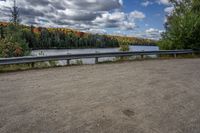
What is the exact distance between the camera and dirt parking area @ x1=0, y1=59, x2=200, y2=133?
515cm

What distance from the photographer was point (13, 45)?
1814cm

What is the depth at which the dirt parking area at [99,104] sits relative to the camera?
16.9 feet

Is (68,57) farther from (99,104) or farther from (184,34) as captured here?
(184,34)

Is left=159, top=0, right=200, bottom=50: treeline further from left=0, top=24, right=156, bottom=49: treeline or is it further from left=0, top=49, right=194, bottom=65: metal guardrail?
left=0, top=24, right=156, bottom=49: treeline

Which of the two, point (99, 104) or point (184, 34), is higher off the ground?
point (184, 34)

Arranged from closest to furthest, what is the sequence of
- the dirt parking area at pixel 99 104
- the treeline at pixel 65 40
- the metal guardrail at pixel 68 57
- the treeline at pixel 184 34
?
the dirt parking area at pixel 99 104, the metal guardrail at pixel 68 57, the treeline at pixel 184 34, the treeline at pixel 65 40

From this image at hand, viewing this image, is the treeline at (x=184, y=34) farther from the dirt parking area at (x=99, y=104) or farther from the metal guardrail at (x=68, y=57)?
the dirt parking area at (x=99, y=104)

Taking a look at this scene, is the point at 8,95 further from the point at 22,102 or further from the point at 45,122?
the point at 45,122

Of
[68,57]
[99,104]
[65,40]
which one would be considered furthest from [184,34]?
[65,40]

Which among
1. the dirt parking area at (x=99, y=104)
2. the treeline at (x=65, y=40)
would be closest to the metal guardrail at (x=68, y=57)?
the dirt parking area at (x=99, y=104)

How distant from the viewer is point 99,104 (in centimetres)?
657

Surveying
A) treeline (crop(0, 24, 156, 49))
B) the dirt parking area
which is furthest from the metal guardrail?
treeline (crop(0, 24, 156, 49))

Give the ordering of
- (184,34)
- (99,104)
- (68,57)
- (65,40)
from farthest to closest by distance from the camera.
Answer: (65,40)
(184,34)
(68,57)
(99,104)

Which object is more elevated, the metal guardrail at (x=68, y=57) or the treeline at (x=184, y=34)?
the treeline at (x=184, y=34)
